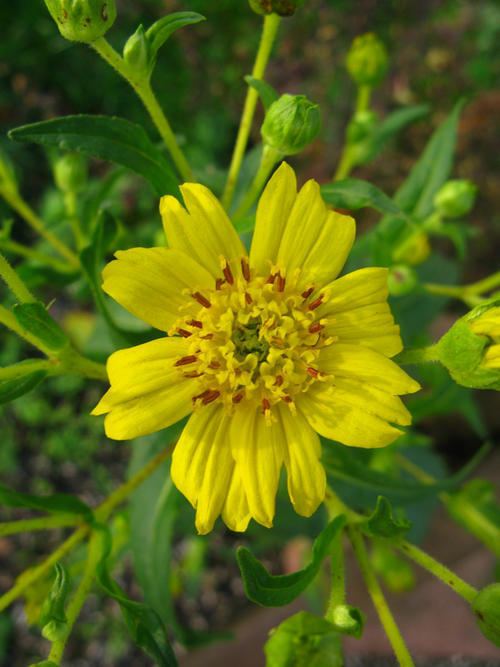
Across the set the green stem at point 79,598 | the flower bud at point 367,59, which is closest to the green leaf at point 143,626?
the green stem at point 79,598

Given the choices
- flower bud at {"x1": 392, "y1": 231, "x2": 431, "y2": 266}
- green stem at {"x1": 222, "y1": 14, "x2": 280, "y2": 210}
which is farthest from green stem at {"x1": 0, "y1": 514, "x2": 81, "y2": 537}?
flower bud at {"x1": 392, "y1": 231, "x2": 431, "y2": 266}

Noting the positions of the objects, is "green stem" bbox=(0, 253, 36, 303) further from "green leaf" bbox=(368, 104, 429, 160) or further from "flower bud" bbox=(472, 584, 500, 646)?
"green leaf" bbox=(368, 104, 429, 160)

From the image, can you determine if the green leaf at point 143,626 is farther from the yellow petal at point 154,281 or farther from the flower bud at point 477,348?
the flower bud at point 477,348

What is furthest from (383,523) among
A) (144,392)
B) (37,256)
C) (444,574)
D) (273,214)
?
(37,256)

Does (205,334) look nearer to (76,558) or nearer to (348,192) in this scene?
(348,192)

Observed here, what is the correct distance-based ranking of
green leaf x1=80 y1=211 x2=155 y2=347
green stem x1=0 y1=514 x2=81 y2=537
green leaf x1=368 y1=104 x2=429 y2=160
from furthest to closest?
1. green leaf x1=368 y1=104 x2=429 y2=160
2. green leaf x1=80 y1=211 x2=155 y2=347
3. green stem x1=0 y1=514 x2=81 y2=537

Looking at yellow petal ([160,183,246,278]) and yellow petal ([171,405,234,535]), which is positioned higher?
yellow petal ([160,183,246,278])

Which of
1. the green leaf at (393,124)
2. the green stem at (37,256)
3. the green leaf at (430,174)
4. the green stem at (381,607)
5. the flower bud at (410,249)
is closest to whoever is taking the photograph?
the green stem at (381,607)

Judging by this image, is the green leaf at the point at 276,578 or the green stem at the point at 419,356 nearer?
the green leaf at the point at 276,578
